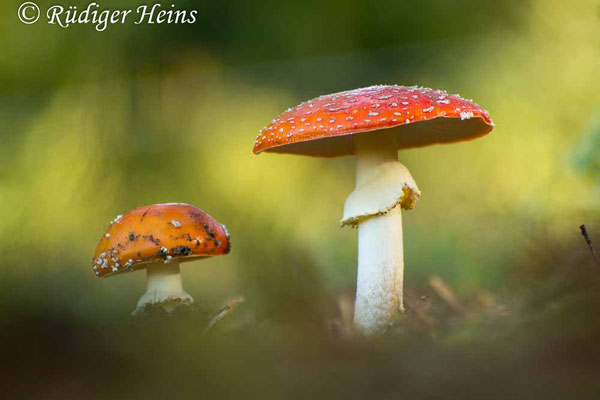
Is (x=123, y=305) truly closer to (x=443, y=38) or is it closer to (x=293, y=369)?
(x=293, y=369)

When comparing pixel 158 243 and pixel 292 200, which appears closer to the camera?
pixel 158 243

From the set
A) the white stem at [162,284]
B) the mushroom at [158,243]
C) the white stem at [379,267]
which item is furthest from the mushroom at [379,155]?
the white stem at [162,284]

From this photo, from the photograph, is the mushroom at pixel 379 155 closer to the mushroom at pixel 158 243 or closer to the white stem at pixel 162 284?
the mushroom at pixel 158 243

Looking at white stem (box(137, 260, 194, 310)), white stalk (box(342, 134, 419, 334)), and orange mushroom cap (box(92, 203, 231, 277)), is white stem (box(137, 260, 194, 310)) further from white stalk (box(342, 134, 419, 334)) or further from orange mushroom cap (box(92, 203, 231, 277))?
white stalk (box(342, 134, 419, 334))

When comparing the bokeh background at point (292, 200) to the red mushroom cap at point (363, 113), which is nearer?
the bokeh background at point (292, 200)

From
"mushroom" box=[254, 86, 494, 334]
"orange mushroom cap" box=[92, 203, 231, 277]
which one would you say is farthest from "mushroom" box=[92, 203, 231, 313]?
"mushroom" box=[254, 86, 494, 334]

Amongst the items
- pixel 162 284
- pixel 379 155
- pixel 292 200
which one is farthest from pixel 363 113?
pixel 162 284

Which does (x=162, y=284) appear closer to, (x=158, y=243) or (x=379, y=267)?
(x=158, y=243)
